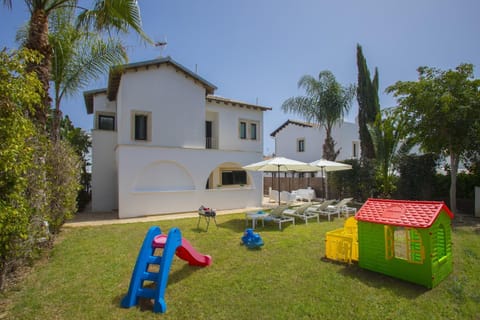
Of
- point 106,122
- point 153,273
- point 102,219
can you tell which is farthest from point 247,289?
point 106,122

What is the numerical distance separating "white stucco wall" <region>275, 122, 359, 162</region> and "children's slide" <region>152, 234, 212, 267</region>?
79.5ft

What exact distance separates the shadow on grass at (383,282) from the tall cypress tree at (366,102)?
1546cm

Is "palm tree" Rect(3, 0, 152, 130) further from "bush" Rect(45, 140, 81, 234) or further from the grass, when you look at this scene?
the grass

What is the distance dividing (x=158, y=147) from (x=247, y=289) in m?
11.3

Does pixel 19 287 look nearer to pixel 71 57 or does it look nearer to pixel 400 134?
pixel 71 57

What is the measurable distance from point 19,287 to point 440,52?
19488 millimetres

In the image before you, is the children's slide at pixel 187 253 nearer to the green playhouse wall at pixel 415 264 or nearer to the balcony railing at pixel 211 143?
the green playhouse wall at pixel 415 264

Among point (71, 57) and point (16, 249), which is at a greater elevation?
point (71, 57)

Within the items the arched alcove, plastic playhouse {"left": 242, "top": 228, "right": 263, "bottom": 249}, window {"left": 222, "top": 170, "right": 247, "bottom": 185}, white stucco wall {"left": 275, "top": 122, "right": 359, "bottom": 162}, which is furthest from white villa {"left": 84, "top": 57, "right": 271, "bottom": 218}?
white stucco wall {"left": 275, "top": 122, "right": 359, "bottom": 162}

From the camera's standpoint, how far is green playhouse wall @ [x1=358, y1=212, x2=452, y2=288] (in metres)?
5.11

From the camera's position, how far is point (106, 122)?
1844 cm

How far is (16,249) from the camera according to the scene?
Answer: 191 inches

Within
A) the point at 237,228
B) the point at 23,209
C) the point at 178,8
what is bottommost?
the point at 237,228

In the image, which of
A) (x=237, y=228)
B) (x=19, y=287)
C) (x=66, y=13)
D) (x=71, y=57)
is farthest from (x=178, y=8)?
(x=19, y=287)
